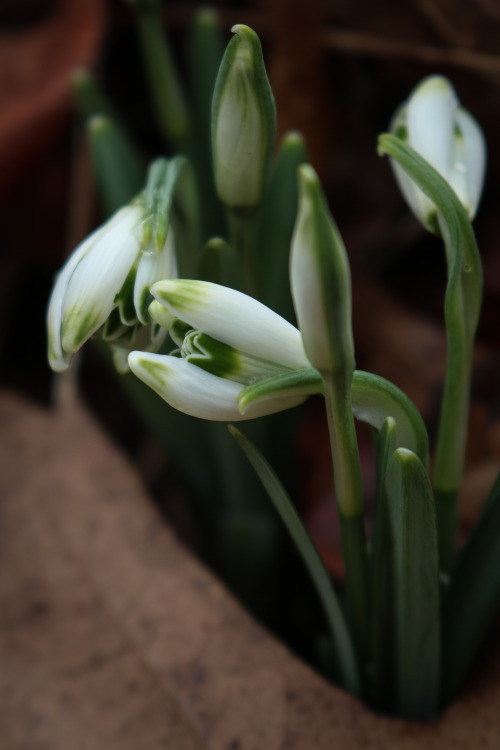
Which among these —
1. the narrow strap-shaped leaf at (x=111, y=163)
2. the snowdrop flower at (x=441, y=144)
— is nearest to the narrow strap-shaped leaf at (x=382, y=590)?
the snowdrop flower at (x=441, y=144)

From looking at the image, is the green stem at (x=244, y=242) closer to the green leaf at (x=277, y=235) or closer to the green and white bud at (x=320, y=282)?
the green leaf at (x=277, y=235)

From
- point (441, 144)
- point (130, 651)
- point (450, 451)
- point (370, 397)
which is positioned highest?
point (441, 144)

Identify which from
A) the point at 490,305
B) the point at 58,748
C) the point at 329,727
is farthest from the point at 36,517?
the point at 490,305

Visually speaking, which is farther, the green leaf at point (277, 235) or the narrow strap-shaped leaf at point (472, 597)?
the green leaf at point (277, 235)

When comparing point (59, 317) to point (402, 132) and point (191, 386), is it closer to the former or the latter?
point (191, 386)

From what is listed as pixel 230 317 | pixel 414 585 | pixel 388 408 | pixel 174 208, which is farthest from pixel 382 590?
pixel 174 208

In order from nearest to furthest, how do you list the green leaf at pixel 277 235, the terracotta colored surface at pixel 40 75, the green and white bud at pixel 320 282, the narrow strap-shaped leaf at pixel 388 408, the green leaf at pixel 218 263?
the green and white bud at pixel 320 282, the narrow strap-shaped leaf at pixel 388 408, the green leaf at pixel 218 263, the green leaf at pixel 277 235, the terracotta colored surface at pixel 40 75
